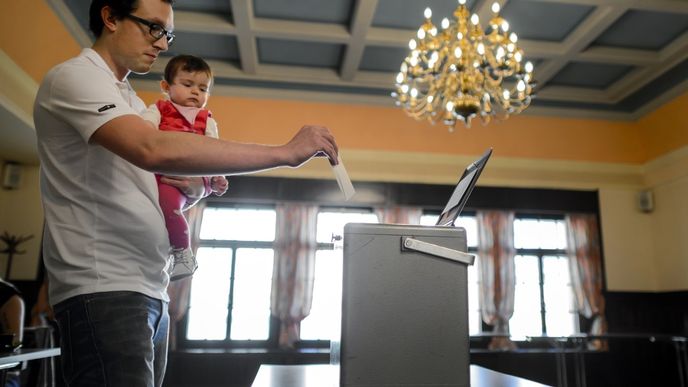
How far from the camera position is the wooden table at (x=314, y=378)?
127 centimetres

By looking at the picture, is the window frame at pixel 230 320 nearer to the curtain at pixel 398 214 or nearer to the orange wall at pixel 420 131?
the orange wall at pixel 420 131

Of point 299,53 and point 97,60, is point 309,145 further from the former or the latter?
point 299,53

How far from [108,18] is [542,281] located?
20.9 feet

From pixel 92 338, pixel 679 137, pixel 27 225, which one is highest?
pixel 679 137

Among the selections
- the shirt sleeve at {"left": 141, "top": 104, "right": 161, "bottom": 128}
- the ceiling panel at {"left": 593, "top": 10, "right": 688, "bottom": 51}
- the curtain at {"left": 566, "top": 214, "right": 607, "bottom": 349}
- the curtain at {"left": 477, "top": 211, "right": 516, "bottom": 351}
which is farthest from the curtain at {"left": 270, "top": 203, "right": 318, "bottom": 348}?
the shirt sleeve at {"left": 141, "top": 104, "right": 161, "bottom": 128}

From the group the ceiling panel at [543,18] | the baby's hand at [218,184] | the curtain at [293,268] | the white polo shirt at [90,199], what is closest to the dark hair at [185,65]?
the baby's hand at [218,184]

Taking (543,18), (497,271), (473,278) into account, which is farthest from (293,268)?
(543,18)

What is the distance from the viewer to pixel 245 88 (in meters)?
6.39

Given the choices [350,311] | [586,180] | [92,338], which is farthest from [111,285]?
[586,180]

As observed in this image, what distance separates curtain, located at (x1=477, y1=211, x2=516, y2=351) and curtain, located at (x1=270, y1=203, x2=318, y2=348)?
2.05 m

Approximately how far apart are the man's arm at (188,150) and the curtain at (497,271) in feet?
18.3

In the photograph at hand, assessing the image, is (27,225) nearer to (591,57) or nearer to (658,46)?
(591,57)

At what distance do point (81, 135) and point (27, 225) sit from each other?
5.56 m

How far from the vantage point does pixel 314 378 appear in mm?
1384
